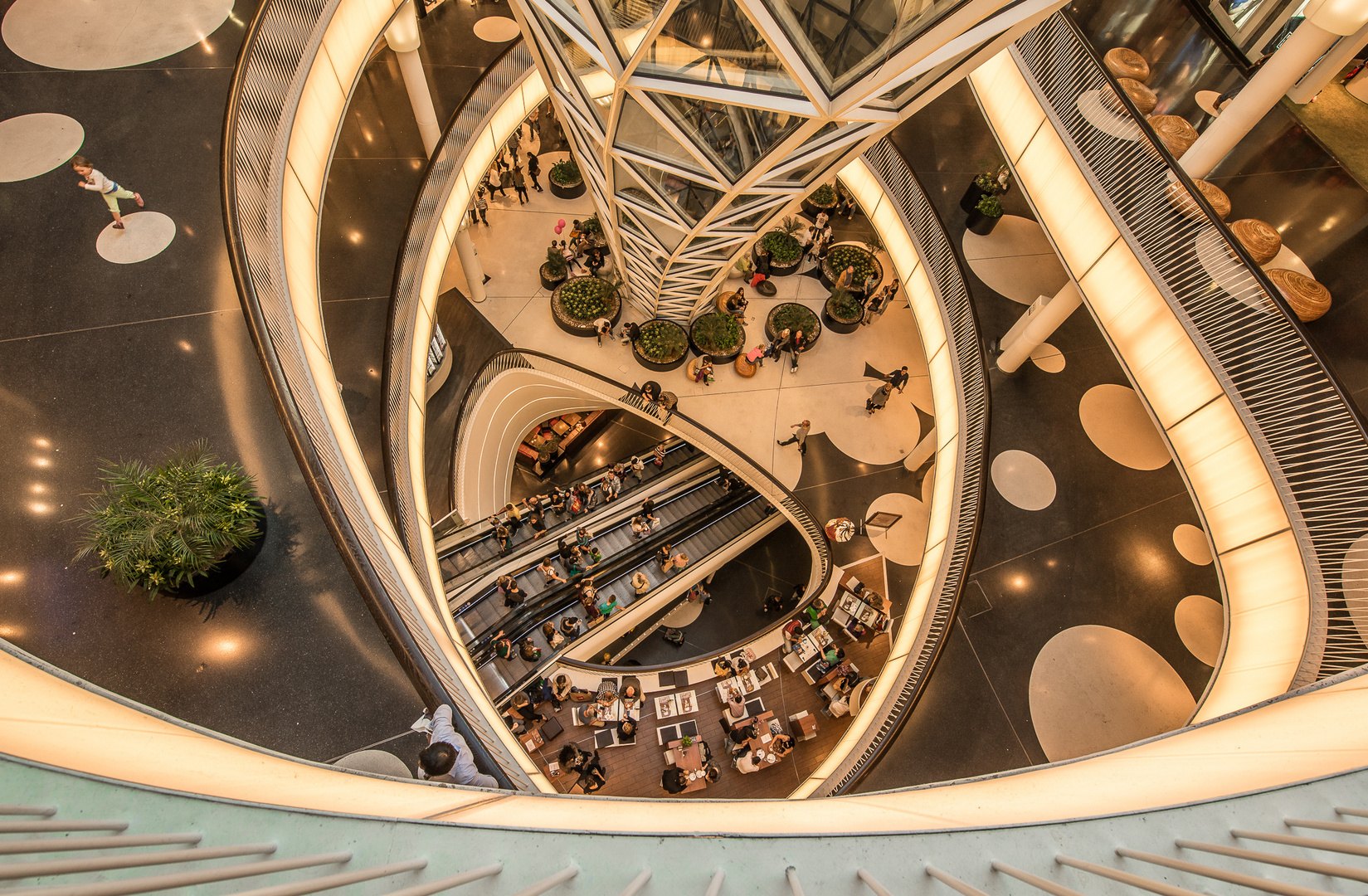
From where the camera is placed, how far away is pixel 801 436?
15.2m

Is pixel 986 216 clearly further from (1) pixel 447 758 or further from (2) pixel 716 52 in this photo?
(1) pixel 447 758

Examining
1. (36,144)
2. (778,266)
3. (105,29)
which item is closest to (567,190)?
(778,266)

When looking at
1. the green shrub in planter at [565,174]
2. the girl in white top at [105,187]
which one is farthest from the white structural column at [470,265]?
the girl in white top at [105,187]

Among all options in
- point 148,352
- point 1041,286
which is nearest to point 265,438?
point 148,352

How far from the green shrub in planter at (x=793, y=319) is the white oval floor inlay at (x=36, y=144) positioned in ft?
42.6

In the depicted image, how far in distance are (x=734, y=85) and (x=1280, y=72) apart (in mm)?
7852

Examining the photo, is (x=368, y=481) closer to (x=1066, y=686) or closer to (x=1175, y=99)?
(x=1066, y=686)

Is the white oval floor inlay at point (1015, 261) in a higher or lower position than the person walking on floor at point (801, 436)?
higher

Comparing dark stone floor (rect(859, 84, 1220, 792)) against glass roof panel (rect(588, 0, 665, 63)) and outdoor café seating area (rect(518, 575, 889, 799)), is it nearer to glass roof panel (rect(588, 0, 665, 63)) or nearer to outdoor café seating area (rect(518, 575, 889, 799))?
outdoor café seating area (rect(518, 575, 889, 799))

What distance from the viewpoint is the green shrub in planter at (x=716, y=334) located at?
53.2 ft

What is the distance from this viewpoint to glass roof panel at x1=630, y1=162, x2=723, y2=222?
999cm

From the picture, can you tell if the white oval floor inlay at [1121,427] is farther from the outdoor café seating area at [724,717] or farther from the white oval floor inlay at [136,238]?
the white oval floor inlay at [136,238]

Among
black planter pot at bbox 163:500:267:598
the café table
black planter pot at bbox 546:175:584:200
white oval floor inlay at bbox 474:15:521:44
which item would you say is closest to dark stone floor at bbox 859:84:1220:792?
the café table

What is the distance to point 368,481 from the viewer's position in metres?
6.89
